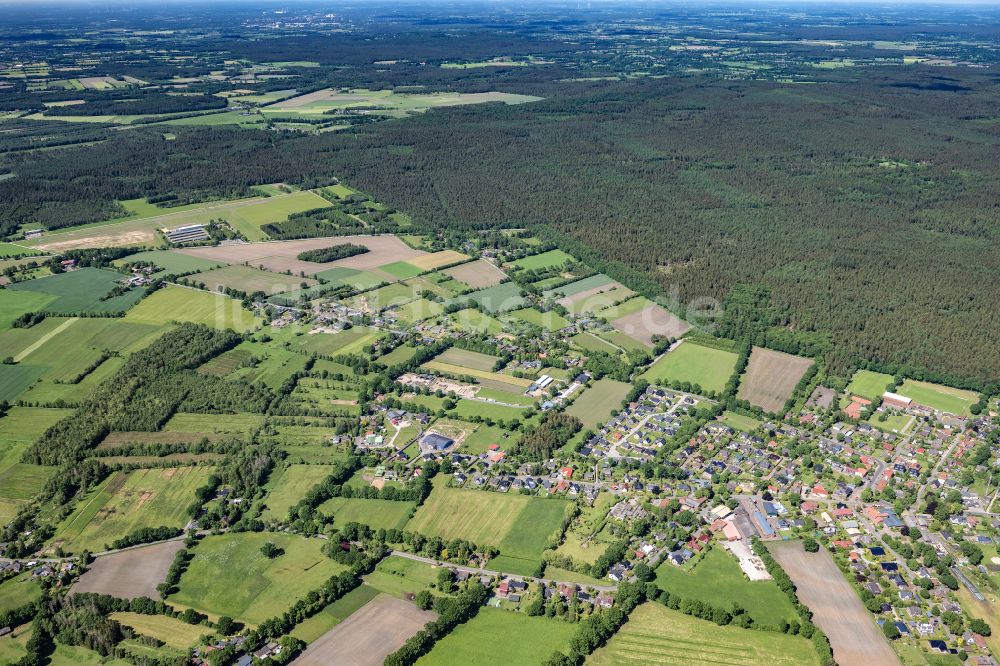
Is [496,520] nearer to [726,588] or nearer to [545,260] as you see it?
[726,588]

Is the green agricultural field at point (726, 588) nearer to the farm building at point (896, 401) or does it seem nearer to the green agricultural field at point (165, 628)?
the farm building at point (896, 401)

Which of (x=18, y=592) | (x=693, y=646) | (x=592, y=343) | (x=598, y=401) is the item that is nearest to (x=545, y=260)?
(x=592, y=343)

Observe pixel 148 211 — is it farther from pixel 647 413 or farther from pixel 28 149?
pixel 647 413

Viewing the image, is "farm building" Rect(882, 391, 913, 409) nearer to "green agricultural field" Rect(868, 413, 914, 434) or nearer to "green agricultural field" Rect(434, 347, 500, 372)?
"green agricultural field" Rect(868, 413, 914, 434)

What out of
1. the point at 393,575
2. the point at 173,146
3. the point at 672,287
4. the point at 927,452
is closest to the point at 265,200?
the point at 173,146

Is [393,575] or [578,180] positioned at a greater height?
[578,180]

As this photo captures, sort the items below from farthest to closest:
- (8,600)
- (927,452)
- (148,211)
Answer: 1. (148,211)
2. (927,452)
3. (8,600)

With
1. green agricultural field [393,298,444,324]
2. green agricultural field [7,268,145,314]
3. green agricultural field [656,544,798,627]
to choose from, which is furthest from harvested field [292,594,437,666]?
green agricultural field [7,268,145,314]
